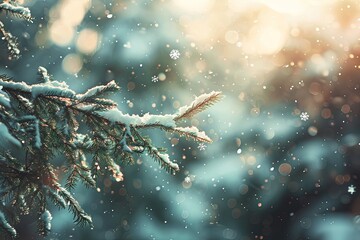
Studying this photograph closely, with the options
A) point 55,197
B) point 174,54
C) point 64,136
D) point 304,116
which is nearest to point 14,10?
point 64,136

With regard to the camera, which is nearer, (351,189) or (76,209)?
(76,209)

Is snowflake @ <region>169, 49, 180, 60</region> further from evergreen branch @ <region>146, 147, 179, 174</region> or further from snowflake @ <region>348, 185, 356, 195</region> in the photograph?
evergreen branch @ <region>146, 147, 179, 174</region>

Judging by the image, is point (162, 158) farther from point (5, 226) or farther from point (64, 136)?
point (5, 226)

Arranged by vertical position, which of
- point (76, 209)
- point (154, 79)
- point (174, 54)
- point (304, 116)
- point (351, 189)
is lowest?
point (76, 209)

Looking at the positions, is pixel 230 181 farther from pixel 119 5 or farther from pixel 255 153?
pixel 119 5

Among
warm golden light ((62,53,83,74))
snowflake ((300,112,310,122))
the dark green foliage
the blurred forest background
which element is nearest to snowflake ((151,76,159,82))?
the blurred forest background

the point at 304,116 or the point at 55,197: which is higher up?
the point at 304,116
